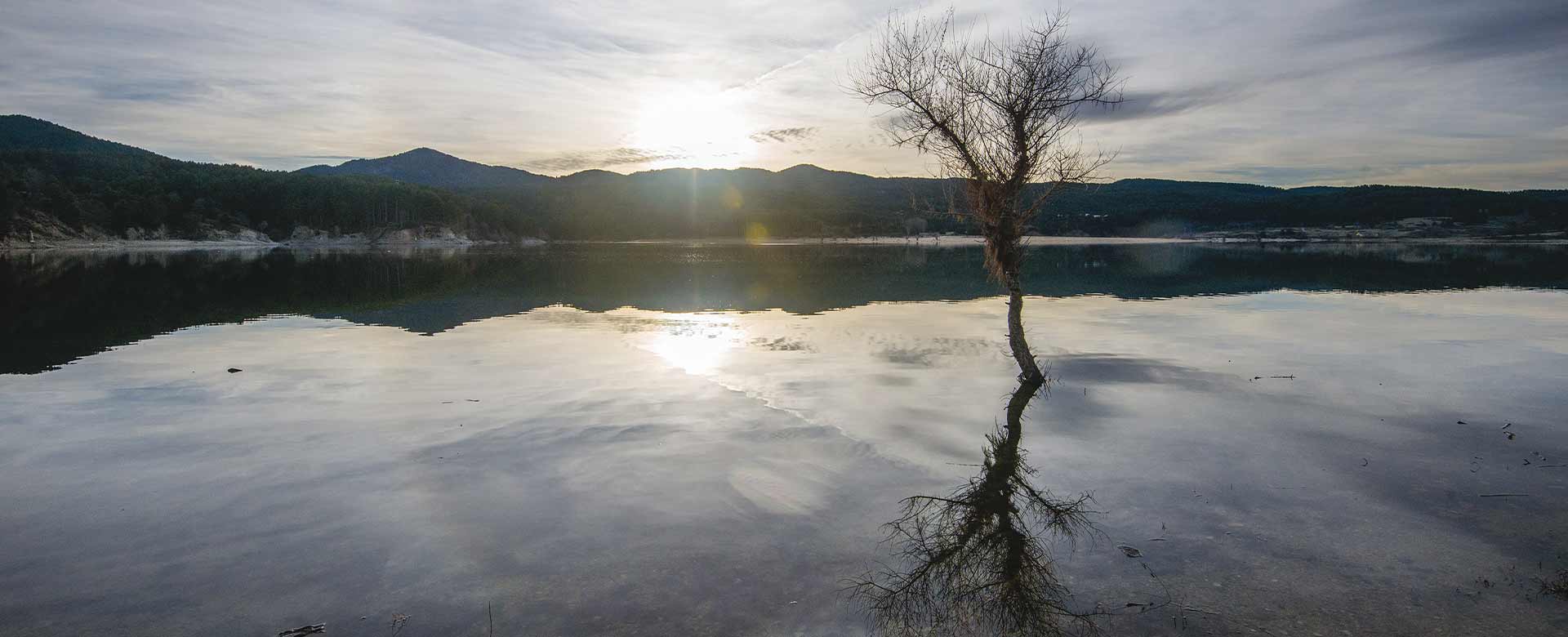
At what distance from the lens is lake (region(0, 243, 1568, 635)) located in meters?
6.87

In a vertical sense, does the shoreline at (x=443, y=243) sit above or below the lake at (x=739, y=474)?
above

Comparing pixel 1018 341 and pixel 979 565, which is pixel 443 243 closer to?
pixel 1018 341

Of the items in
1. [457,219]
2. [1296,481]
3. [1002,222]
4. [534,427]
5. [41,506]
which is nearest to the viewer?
[41,506]

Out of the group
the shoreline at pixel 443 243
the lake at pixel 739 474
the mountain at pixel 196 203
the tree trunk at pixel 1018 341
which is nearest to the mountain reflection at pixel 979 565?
the lake at pixel 739 474

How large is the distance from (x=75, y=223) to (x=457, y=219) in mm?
65395

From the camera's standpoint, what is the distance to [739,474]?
10.5 m

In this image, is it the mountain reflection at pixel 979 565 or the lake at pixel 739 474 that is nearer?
the mountain reflection at pixel 979 565

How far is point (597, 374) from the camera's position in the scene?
17391 mm

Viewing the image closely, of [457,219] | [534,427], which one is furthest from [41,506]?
[457,219]

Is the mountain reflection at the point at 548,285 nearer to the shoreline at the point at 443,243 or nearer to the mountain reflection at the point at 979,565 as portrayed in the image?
the mountain reflection at the point at 979,565

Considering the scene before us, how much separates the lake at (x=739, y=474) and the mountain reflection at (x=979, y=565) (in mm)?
126

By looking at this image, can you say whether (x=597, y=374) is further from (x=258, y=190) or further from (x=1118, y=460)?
(x=258, y=190)

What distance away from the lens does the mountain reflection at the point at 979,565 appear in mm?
6621

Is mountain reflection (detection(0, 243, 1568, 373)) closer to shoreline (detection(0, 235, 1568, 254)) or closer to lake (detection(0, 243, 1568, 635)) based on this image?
lake (detection(0, 243, 1568, 635))
